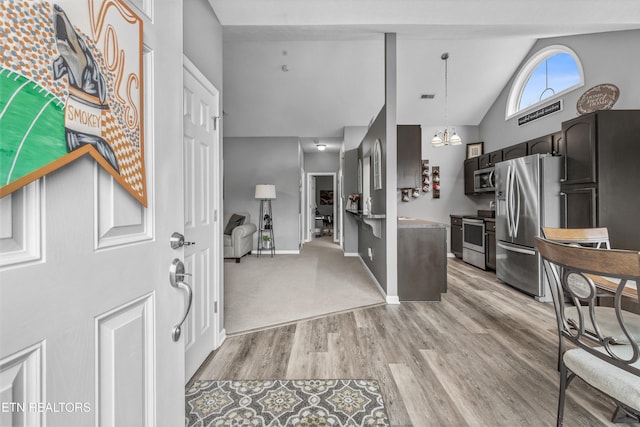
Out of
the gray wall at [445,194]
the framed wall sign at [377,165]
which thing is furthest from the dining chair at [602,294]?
the gray wall at [445,194]

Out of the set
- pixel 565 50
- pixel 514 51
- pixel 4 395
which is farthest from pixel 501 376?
pixel 514 51

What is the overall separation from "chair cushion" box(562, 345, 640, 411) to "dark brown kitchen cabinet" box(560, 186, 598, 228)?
90.2 inches

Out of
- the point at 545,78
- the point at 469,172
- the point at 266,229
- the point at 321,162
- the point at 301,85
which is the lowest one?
the point at 266,229

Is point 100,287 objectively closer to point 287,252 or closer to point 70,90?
point 70,90

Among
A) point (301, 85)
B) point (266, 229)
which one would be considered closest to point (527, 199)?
point (301, 85)

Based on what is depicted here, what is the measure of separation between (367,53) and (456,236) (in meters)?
3.85

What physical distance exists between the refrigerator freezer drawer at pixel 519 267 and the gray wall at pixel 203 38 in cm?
393

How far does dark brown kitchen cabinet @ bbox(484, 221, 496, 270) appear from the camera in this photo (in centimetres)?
435

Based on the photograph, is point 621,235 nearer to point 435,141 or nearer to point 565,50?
point 435,141

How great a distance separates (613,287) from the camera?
127 centimetres

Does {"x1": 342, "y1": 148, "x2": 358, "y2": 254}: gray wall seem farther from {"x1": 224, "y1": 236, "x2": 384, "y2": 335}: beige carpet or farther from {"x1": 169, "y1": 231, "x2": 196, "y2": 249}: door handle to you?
{"x1": 169, "y1": 231, "x2": 196, "y2": 249}: door handle

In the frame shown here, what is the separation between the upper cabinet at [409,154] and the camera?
354cm

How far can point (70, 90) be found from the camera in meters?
0.52

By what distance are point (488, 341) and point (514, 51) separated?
15.7ft
